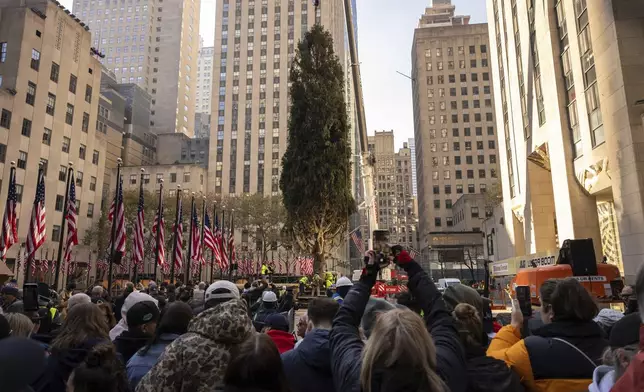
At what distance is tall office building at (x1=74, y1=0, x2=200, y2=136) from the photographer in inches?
5281

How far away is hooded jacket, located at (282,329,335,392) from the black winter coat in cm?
52

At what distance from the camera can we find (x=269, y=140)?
310 ft

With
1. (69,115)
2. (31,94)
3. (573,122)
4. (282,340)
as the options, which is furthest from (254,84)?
(282,340)

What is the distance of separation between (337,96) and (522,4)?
59.2ft

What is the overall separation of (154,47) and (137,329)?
153816 mm

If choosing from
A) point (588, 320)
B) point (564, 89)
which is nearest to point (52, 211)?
point (564, 89)

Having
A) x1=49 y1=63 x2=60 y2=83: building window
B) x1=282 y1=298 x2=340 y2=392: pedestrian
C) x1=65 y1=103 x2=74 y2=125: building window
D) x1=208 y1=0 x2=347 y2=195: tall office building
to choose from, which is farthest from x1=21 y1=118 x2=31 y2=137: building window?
x1=282 y1=298 x2=340 y2=392: pedestrian

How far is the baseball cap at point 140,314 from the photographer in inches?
189

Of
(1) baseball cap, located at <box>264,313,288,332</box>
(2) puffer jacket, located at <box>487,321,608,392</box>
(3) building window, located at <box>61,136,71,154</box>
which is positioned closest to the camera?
(2) puffer jacket, located at <box>487,321,608,392</box>

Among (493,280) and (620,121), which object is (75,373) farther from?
(493,280)

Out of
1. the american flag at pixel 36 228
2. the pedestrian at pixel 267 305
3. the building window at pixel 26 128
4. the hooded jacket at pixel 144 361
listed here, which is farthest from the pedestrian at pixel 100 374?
the building window at pixel 26 128

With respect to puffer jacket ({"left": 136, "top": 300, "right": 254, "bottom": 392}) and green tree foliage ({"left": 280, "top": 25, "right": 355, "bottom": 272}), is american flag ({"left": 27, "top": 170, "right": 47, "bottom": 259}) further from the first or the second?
puffer jacket ({"left": 136, "top": 300, "right": 254, "bottom": 392})

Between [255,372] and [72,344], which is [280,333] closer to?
[72,344]

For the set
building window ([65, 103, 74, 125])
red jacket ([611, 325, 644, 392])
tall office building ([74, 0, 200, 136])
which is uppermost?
tall office building ([74, 0, 200, 136])
